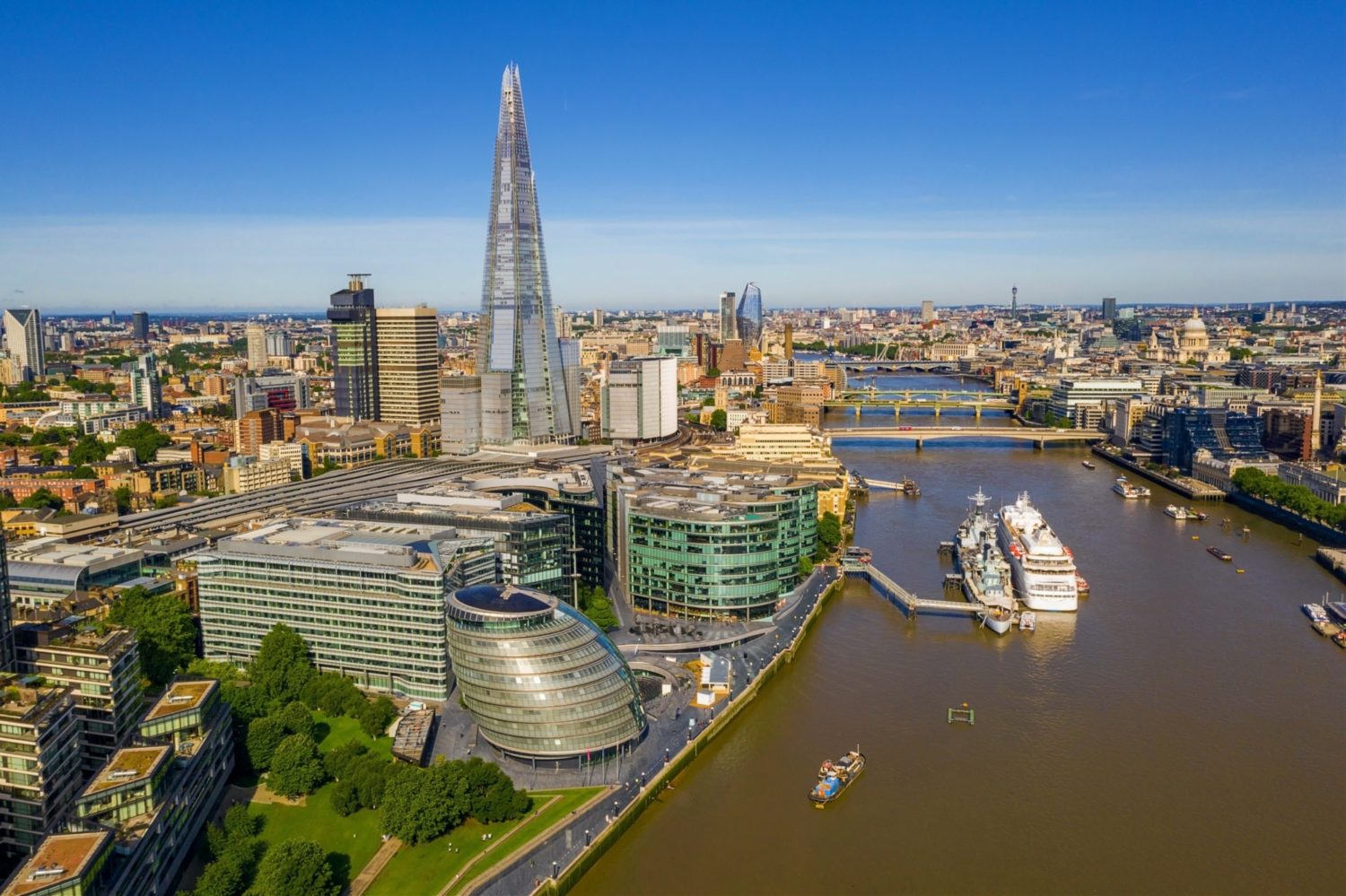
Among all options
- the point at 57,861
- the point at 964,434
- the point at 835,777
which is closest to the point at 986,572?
the point at 835,777

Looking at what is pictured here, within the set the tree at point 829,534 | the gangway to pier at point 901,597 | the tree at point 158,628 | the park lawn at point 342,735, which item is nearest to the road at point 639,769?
the gangway to pier at point 901,597

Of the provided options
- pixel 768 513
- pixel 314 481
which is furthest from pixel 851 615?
pixel 314 481

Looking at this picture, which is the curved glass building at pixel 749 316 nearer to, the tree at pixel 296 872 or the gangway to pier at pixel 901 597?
the gangway to pier at pixel 901 597

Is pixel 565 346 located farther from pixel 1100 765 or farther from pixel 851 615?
pixel 1100 765

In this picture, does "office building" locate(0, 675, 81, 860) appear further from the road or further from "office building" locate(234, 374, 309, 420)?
"office building" locate(234, 374, 309, 420)

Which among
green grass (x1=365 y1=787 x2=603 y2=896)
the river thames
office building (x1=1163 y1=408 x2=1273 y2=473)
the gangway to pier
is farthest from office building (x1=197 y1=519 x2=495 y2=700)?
office building (x1=1163 y1=408 x2=1273 y2=473)

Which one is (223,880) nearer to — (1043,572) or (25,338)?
(1043,572)
